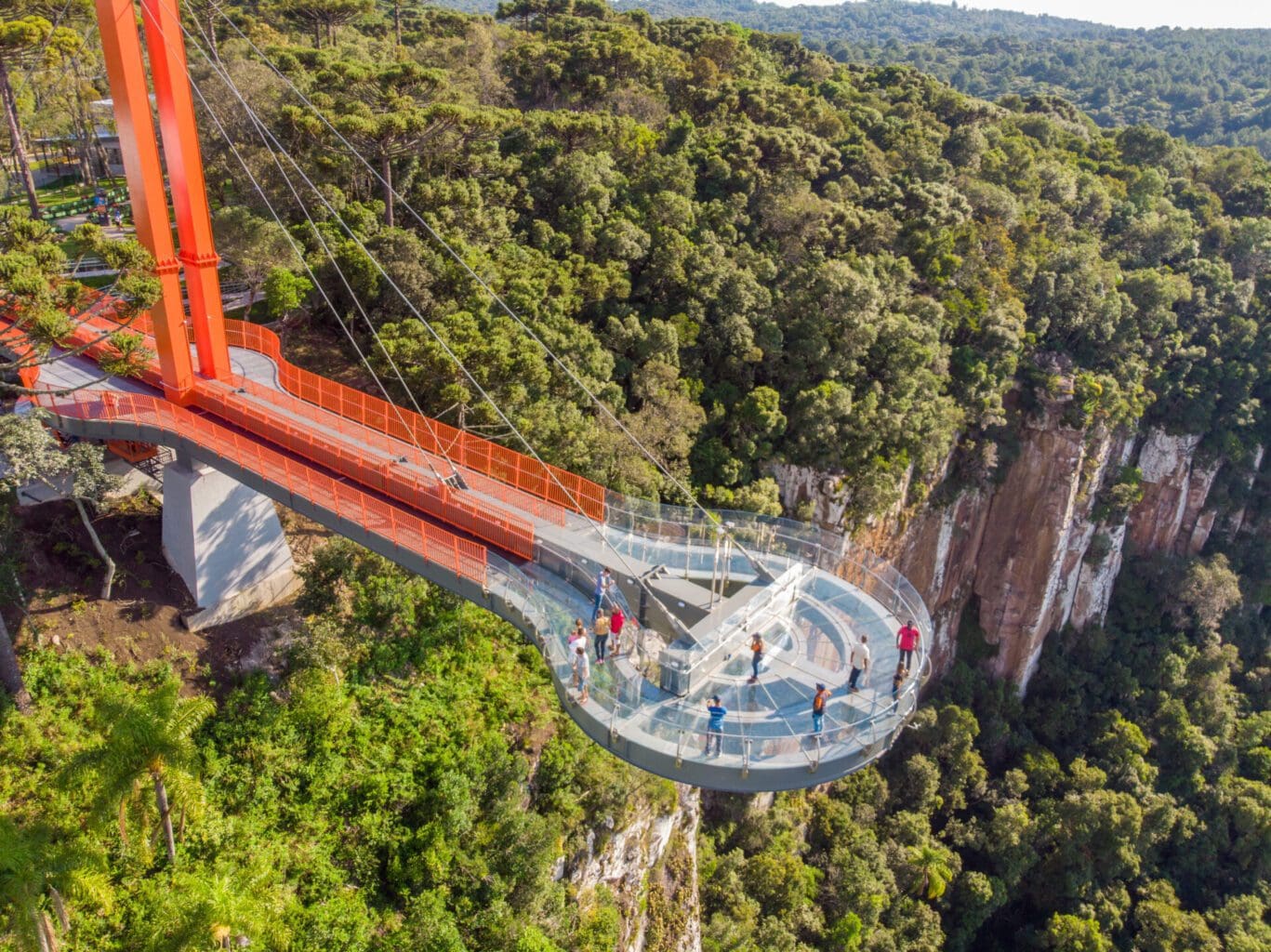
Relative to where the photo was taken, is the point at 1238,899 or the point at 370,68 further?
the point at 1238,899

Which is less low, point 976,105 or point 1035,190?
point 976,105

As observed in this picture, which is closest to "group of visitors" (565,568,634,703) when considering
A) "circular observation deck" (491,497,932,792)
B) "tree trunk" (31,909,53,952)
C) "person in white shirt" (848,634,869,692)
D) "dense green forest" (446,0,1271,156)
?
"circular observation deck" (491,497,932,792)

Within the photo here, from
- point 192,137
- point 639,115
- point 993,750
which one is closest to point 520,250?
point 192,137

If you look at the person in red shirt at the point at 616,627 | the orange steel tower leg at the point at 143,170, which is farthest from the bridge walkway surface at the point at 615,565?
the orange steel tower leg at the point at 143,170

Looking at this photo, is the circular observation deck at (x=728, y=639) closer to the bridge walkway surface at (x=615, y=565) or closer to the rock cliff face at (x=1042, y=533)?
the bridge walkway surface at (x=615, y=565)

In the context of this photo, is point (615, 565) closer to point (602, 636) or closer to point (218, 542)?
point (602, 636)

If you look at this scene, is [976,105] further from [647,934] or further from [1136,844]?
[647,934]

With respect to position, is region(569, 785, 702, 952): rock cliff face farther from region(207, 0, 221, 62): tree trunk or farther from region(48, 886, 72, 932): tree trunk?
region(207, 0, 221, 62): tree trunk
